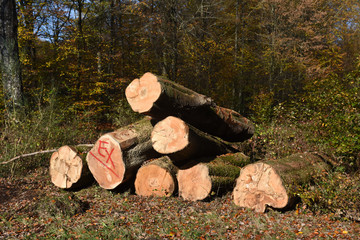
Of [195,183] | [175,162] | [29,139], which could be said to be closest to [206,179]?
[195,183]

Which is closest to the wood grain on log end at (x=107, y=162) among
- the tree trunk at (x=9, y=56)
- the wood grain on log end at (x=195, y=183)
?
the wood grain on log end at (x=195, y=183)

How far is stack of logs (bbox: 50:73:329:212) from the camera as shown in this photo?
181 inches

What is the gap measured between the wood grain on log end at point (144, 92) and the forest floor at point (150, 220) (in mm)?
1622

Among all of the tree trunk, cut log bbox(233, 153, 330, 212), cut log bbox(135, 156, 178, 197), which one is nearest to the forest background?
the tree trunk

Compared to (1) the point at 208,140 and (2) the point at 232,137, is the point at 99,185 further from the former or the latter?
(2) the point at 232,137

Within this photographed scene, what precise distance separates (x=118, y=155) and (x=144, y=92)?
3.89 ft

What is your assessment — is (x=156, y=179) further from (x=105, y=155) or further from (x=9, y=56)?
(x=9, y=56)

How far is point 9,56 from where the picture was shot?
7961mm

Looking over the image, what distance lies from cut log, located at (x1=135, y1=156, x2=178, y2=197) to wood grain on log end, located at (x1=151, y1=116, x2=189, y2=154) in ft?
1.39

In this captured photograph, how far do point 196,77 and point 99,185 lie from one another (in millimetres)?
8278

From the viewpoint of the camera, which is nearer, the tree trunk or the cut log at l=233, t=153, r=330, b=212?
the cut log at l=233, t=153, r=330, b=212

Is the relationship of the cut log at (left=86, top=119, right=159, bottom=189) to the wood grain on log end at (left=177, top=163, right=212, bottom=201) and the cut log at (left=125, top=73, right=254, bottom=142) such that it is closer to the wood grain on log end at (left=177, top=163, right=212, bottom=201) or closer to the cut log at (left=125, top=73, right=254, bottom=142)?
the cut log at (left=125, top=73, right=254, bottom=142)

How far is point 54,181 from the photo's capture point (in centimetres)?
559

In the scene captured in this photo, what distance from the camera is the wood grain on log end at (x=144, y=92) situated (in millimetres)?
4707
